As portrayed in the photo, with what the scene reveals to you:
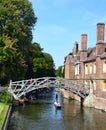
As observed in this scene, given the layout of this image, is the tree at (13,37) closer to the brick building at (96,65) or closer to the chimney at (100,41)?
the brick building at (96,65)

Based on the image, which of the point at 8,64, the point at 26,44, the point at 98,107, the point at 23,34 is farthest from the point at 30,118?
the point at 26,44

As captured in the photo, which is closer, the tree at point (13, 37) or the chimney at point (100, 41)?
the chimney at point (100, 41)

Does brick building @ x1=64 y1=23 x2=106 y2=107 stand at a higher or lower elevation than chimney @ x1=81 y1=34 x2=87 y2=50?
lower

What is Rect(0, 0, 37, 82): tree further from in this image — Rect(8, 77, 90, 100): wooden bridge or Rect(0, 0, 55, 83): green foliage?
Rect(8, 77, 90, 100): wooden bridge

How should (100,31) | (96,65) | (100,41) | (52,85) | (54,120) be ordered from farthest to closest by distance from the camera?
(52,85), (96,65), (100,31), (100,41), (54,120)

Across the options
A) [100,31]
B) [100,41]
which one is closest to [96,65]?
[100,41]

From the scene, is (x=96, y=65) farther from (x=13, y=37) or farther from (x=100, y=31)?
(x=13, y=37)

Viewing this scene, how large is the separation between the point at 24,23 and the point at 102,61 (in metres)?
16.9

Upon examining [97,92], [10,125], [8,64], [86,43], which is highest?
[86,43]

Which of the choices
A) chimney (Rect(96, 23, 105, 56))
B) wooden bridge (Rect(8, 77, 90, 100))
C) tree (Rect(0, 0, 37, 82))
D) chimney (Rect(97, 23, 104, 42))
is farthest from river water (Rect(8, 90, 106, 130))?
chimney (Rect(97, 23, 104, 42))

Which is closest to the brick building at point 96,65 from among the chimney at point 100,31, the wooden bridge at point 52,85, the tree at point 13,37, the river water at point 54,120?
the chimney at point 100,31

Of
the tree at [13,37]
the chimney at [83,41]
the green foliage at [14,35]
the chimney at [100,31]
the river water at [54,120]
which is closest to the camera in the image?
the river water at [54,120]

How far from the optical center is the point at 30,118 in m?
34.8

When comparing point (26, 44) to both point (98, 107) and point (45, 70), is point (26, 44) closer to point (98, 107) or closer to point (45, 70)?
point (98, 107)
